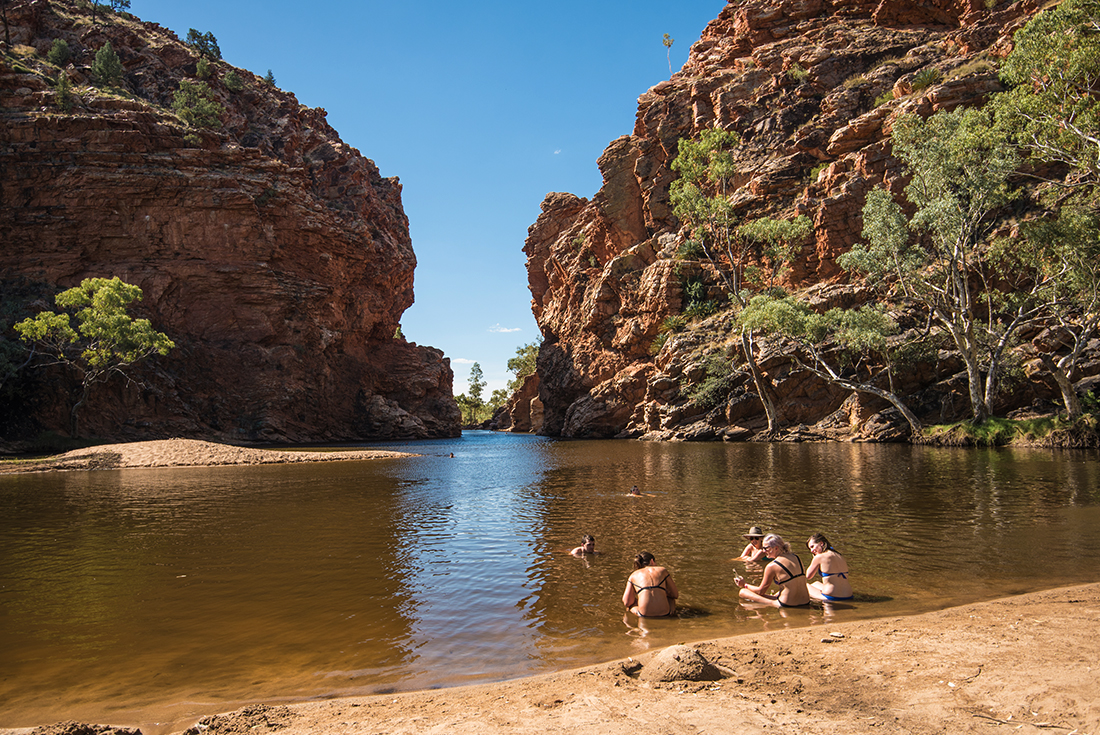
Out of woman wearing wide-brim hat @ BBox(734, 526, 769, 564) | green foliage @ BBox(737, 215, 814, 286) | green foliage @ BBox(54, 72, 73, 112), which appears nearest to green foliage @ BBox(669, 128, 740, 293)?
green foliage @ BBox(737, 215, 814, 286)

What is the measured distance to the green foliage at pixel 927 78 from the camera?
53781 mm

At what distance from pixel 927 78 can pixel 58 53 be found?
305ft

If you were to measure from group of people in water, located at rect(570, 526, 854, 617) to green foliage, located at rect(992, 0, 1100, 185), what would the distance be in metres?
30.0

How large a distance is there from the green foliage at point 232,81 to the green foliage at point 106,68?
42.9 ft

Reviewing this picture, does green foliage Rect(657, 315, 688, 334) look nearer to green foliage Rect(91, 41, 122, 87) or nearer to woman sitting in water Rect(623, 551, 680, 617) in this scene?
woman sitting in water Rect(623, 551, 680, 617)

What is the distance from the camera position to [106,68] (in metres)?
65.5

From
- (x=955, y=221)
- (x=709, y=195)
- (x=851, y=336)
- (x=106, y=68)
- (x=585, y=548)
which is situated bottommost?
(x=585, y=548)

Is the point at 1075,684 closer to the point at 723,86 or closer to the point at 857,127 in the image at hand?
the point at 857,127

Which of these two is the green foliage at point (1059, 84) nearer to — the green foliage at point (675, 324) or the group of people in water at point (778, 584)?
the group of people in water at point (778, 584)

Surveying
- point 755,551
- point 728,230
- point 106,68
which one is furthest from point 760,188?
point 106,68

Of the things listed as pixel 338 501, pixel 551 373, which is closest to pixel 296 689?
pixel 338 501

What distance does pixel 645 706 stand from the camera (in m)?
5.28

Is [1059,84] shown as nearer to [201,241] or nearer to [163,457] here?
[163,457]

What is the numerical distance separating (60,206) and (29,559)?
61182 millimetres
